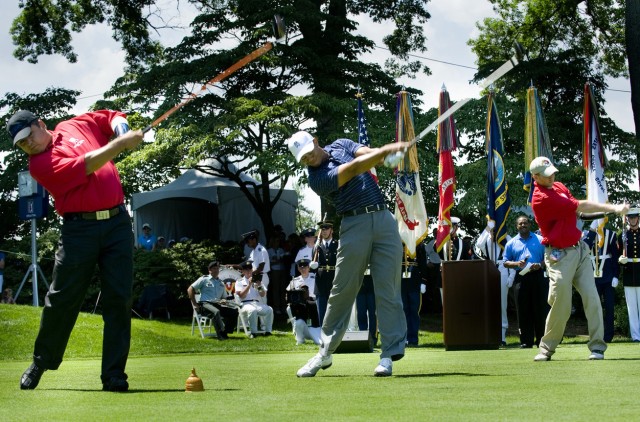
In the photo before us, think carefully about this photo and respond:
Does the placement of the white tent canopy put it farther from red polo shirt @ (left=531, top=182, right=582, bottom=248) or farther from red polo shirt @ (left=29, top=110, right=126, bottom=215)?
red polo shirt @ (left=29, top=110, right=126, bottom=215)

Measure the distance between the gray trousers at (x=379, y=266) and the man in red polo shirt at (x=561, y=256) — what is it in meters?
2.60

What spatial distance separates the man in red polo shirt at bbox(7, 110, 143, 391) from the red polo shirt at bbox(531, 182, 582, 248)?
473cm

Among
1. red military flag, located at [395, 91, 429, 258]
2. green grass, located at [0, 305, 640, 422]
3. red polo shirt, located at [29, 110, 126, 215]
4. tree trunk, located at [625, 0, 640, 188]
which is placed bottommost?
green grass, located at [0, 305, 640, 422]

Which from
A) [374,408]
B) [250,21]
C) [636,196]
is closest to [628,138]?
[636,196]

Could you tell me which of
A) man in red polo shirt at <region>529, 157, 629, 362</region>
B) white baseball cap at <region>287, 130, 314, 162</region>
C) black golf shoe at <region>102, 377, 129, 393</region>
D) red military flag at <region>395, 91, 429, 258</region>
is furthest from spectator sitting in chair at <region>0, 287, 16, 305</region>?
black golf shoe at <region>102, 377, 129, 393</region>

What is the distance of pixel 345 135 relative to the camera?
2622cm

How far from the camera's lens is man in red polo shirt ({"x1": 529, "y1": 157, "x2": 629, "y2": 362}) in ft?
37.5

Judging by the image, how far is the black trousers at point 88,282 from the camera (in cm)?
850

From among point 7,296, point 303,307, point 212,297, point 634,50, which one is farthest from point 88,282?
point 634,50

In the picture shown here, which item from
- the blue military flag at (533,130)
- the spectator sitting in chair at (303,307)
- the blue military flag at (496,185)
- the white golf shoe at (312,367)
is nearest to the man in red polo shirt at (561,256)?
the white golf shoe at (312,367)

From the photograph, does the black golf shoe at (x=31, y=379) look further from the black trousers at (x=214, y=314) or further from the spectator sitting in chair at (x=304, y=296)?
the black trousers at (x=214, y=314)

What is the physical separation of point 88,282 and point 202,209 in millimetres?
23955

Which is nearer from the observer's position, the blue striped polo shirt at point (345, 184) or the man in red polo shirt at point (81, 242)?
the man in red polo shirt at point (81, 242)

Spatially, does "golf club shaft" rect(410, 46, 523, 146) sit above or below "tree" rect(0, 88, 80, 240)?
below
